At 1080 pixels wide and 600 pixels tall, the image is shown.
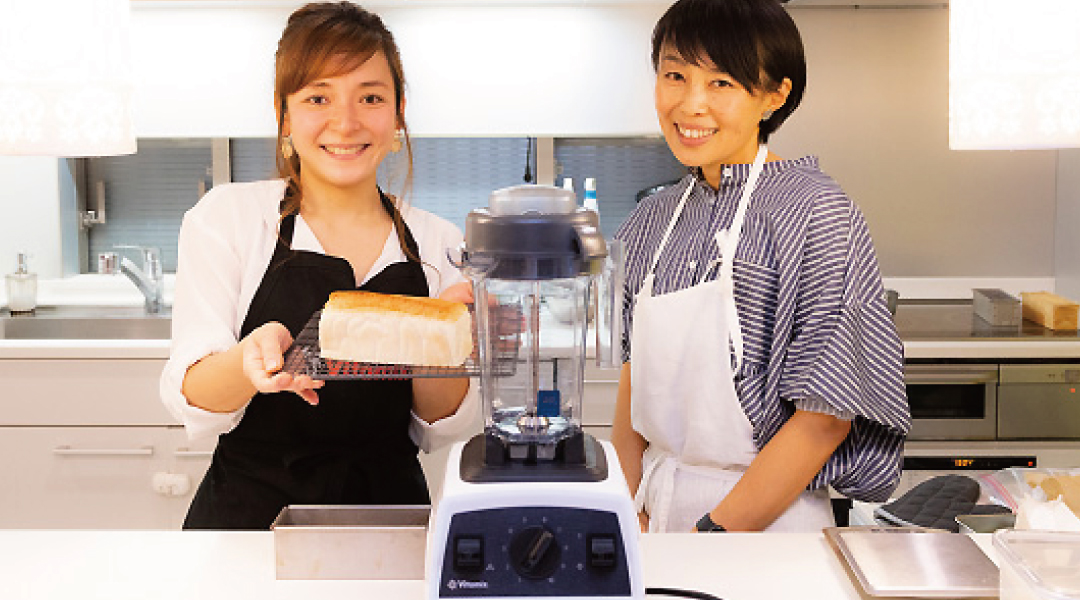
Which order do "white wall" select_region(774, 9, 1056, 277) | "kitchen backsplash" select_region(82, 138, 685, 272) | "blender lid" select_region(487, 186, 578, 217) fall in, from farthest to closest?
1. "kitchen backsplash" select_region(82, 138, 685, 272)
2. "white wall" select_region(774, 9, 1056, 277)
3. "blender lid" select_region(487, 186, 578, 217)

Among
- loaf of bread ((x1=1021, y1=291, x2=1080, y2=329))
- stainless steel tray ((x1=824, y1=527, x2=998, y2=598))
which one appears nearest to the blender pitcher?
stainless steel tray ((x1=824, y1=527, x2=998, y2=598))

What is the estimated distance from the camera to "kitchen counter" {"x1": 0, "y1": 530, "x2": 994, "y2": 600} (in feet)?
4.30

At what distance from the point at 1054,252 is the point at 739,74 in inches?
92.1

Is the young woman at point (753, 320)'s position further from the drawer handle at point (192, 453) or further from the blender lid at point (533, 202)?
the drawer handle at point (192, 453)

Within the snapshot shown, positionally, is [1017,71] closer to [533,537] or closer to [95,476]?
[533,537]

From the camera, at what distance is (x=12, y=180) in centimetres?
352

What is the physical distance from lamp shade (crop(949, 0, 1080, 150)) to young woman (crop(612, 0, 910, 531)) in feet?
0.86

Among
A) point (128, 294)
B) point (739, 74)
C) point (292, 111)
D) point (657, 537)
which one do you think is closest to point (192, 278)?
point (292, 111)

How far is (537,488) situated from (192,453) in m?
2.11

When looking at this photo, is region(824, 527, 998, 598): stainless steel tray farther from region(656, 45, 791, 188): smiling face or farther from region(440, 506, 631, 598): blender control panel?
region(656, 45, 791, 188): smiling face

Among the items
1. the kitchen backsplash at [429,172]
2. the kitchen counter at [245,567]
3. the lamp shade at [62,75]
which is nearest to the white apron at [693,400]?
the kitchen counter at [245,567]

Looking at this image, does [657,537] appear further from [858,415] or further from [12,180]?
[12,180]

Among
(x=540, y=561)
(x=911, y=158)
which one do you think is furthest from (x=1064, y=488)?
(x=911, y=158)

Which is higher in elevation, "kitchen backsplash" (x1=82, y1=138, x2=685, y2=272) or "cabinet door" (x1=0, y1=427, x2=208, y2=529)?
"kitchen backsplash" (x1=82, y1=138, x2=685, y2=272)
